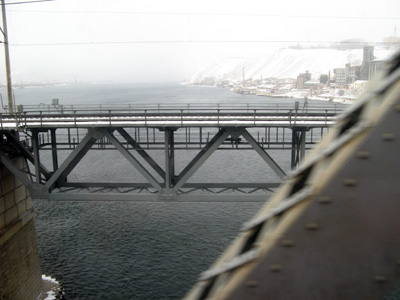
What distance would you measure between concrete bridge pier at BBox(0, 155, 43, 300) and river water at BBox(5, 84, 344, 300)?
247 centimetres

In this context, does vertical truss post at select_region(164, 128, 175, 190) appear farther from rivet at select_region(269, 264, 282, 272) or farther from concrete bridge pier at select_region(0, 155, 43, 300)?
rivet at select_region(269, 264, 282, 272)

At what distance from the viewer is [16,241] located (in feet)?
48.8

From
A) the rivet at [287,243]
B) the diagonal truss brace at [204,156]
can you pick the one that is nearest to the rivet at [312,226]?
the rivet at [287,243]

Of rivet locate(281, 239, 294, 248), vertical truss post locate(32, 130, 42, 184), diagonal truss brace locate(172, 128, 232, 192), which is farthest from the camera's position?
vertical truss post locate(32, 130, 42, 184)

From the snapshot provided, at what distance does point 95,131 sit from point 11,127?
2.90 m

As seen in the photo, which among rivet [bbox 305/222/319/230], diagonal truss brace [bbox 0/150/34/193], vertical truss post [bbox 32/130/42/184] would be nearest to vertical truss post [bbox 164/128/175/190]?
vertical truss post [bbox 32/130/42/184]

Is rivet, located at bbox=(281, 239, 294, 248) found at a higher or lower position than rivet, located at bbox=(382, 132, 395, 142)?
lower

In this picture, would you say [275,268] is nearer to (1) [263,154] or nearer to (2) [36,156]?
(1) [263,154]

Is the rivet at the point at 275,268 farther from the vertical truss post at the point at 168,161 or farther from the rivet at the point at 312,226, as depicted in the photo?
the vertical truss post at the point at 168,161

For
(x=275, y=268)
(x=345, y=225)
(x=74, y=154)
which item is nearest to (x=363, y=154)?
(x=345, y=225)

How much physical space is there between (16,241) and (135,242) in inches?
309

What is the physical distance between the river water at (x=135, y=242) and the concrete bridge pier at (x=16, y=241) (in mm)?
2473

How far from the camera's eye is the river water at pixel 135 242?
17.8 m

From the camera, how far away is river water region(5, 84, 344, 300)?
58.5 feet
